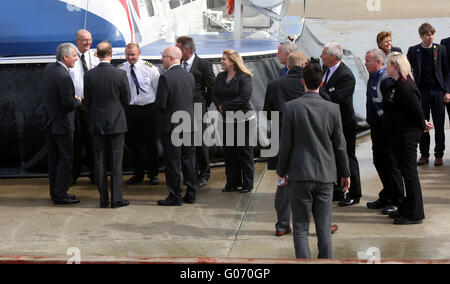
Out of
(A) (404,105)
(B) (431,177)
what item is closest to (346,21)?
(B) (431,177)

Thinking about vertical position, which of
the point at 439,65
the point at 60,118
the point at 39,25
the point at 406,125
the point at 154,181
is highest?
the point at 39,25

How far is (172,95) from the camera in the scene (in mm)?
7934

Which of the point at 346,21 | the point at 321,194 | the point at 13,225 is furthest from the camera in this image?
the point at 346,21

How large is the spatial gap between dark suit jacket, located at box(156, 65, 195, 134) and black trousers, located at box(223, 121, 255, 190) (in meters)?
0.74

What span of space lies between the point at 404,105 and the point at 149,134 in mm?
3217

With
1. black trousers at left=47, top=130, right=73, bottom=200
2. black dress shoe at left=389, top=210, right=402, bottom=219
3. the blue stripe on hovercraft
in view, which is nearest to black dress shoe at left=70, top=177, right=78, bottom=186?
black trousers at left=47, top=130, right=73, bottom=200

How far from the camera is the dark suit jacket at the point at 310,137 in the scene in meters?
5.75

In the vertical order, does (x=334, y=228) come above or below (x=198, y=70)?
below

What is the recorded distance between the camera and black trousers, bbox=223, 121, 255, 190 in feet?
28.2

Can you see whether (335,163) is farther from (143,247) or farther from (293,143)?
(143,247)

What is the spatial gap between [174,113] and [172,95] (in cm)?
18

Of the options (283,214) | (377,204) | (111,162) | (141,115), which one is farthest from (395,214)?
(141,115)

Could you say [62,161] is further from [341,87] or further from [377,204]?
[377,204]
